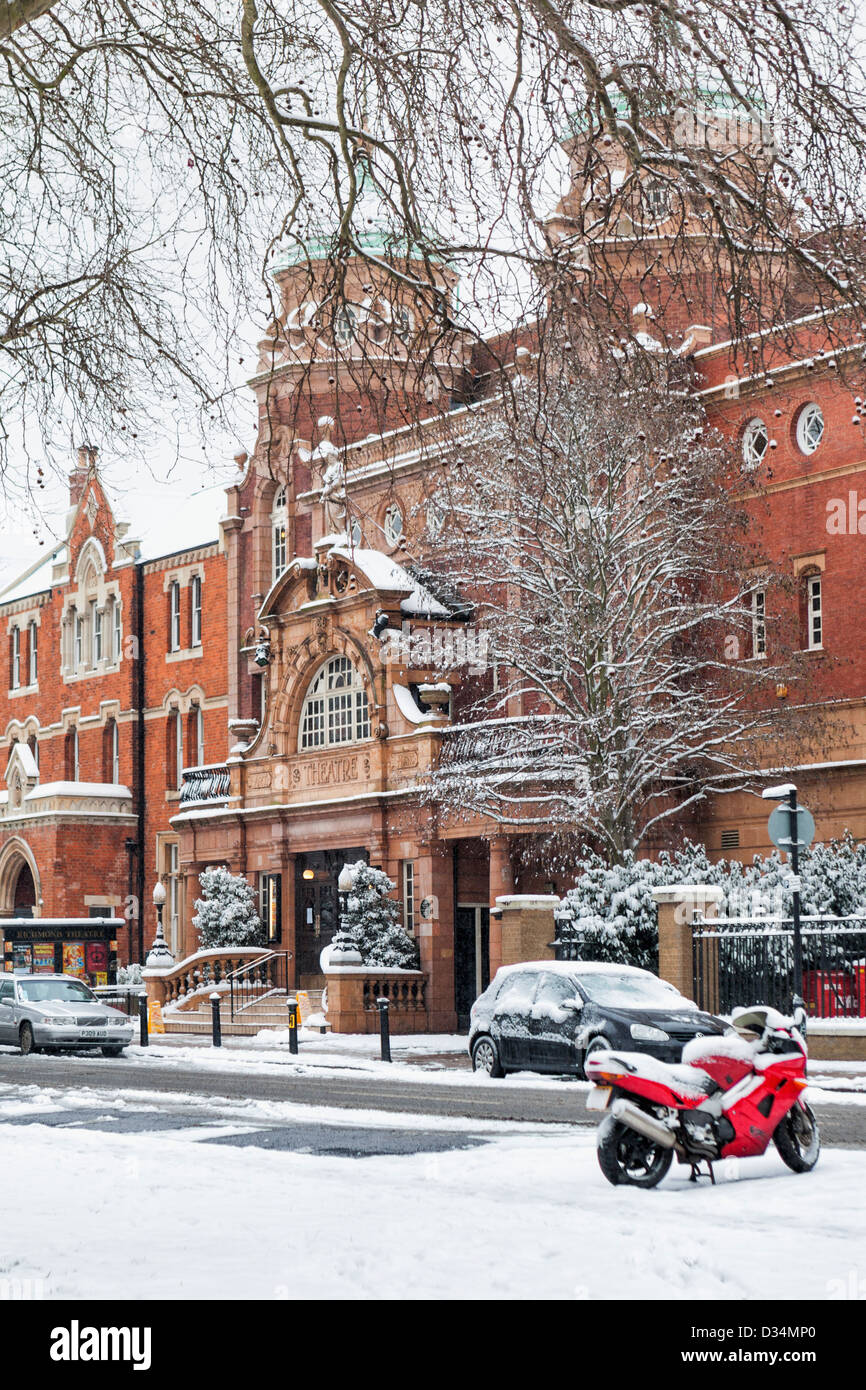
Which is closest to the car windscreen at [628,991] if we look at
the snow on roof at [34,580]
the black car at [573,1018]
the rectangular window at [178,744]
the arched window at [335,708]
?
the black car at [573,1018]

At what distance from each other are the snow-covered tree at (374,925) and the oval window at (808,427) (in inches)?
478

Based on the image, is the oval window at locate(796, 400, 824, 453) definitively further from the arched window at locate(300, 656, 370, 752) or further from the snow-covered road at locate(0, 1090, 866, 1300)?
the snow-covered road at locate(0, 1090, 866, 1300)

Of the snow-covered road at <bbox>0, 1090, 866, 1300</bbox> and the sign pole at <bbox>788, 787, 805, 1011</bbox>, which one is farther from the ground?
the sign pole at <bbox>788, 787, 805, 1011</bbox>

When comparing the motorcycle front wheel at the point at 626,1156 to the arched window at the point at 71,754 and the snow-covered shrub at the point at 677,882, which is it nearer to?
the snow-covered shrub at the point at 677,882

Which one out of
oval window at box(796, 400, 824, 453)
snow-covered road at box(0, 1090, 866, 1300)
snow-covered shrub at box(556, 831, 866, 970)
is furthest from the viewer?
oval window at box(796, 400, 824, 453)

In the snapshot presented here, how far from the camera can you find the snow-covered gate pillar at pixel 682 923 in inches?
1098

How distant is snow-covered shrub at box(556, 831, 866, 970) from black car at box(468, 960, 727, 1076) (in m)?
5.06

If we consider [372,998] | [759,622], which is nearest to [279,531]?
[372,998]

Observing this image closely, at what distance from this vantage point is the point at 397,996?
37.8 m

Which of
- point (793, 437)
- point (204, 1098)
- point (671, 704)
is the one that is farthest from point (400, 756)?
point (204, 1098)

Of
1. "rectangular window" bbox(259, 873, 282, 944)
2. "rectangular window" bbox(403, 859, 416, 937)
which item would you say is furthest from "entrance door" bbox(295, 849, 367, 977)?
"rectangular window" bbox(403, 859, 416, 937)

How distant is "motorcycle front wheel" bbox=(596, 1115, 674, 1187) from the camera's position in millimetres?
12430

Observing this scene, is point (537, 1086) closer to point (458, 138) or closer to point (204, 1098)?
point (204, 1098)

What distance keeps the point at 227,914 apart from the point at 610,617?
16.4 meters
